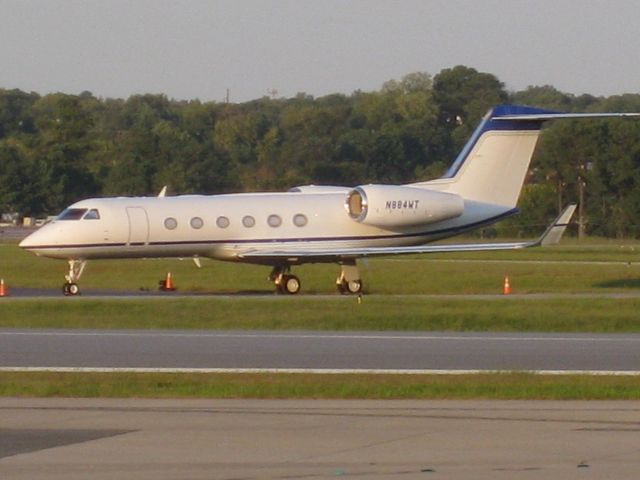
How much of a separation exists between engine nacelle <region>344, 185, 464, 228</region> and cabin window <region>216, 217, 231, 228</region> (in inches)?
121

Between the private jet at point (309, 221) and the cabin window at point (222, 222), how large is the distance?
0.12ft

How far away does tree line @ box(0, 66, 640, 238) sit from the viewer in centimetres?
7512

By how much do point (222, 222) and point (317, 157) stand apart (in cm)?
5320

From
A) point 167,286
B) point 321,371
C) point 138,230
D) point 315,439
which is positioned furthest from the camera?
point 167,286

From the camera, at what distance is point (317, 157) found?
8719 centimetres

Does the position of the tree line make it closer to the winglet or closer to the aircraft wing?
the aircraft wing

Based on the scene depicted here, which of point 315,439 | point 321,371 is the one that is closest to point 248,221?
point 321,371

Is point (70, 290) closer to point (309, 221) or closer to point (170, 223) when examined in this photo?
point (170, 223)

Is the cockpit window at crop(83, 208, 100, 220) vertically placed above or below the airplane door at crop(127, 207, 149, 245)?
above

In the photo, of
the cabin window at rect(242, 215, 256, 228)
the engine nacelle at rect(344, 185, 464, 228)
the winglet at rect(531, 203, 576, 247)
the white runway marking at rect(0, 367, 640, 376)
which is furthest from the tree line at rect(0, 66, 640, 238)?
the white runway marking at rect(0, 367, 640, 376)

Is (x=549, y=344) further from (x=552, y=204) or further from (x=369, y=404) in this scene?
(x=552, y=204)

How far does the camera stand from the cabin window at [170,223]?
3362 cm

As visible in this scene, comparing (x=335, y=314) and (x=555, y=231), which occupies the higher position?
(x=555, y=231)

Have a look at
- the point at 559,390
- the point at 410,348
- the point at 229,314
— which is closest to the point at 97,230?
the point at 229,314
